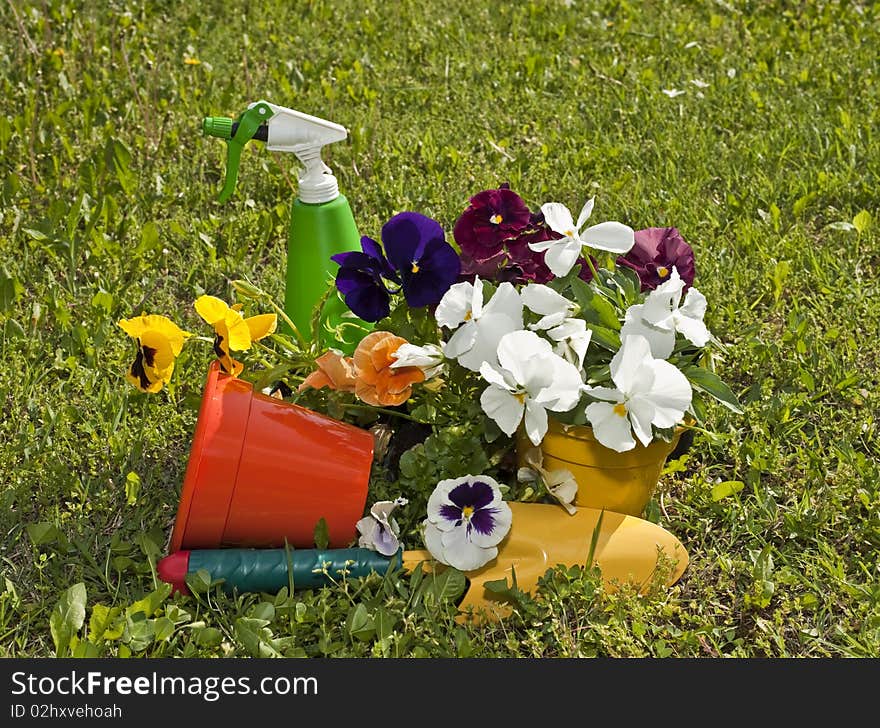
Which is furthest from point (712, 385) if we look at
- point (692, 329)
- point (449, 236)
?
point (449, 236)

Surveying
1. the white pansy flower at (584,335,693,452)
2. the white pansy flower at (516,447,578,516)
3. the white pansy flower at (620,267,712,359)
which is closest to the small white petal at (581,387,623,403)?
the white pansy flower at (584,335,693,452)

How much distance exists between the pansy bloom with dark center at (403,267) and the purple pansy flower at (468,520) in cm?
35

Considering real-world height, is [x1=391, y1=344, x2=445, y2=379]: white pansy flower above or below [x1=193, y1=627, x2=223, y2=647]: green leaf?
above

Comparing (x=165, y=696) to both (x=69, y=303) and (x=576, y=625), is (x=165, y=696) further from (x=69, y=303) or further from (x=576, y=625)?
(x=69, y=303)

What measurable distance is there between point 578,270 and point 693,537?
0.54 meters

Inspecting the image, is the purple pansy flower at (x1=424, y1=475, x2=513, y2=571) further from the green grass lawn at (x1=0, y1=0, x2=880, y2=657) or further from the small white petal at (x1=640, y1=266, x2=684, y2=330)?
the small white petal at (x1=640, y1=266, x2=684, y2=330)

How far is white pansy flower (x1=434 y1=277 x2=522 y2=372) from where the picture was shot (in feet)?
6.10

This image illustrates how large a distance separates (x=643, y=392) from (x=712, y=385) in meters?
0.18

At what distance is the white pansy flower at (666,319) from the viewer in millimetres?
1817

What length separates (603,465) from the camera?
6.28 feet

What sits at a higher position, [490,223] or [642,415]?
[490,223]

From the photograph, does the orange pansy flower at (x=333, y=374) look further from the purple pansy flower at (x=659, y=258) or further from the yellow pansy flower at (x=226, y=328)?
the purple pansy flower at (x=659, y=258)

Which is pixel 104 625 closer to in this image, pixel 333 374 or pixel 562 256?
pixel 333 374

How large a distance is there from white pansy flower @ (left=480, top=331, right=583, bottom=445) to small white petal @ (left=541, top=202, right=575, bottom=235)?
220mm
